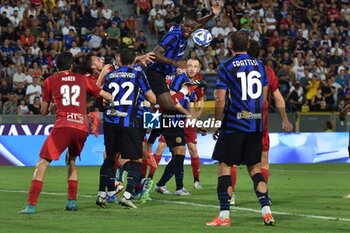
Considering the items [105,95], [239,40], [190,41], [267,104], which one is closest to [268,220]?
[239,40]

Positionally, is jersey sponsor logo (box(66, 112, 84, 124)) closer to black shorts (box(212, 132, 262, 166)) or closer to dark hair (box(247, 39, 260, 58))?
black shorts (box(212, 132, 262, 166))

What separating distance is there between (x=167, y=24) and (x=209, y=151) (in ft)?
30.3

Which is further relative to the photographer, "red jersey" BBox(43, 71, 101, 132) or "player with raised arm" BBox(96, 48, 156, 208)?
"player with raised arm" BBox(96, 48, 156, 208)

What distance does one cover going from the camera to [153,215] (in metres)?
14.3

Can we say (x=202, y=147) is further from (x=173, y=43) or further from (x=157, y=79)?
(x=173, y=43)

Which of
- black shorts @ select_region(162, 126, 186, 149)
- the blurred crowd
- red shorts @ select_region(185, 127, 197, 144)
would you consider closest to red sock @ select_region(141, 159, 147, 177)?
black shorts @ select_region(162, 126, 186, 149)

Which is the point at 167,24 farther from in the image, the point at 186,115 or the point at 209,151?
the point at 186,115

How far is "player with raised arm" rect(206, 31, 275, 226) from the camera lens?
13062mm

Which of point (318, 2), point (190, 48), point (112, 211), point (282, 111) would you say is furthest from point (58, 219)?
point (318, 2)

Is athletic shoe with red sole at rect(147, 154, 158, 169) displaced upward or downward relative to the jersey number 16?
downward

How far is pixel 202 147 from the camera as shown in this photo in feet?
96.1

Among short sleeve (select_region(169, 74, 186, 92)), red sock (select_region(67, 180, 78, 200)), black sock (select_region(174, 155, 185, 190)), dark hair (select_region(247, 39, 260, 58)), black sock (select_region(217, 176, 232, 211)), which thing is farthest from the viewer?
short sleeve (select_region(169, 74, 186, 92))

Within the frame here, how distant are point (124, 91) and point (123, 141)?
0.79 m

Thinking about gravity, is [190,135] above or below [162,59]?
below
